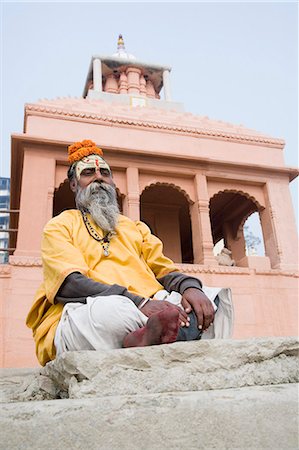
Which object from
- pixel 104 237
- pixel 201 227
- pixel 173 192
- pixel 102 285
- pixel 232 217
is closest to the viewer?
pixel 102 285

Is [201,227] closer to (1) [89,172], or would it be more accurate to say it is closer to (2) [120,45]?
(1) [89,172]

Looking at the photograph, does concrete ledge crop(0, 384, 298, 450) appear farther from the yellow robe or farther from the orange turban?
the orange turban

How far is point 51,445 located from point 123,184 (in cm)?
611

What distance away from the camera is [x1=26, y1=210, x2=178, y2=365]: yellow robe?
6.39ft

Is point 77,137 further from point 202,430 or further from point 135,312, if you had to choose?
point 202,430

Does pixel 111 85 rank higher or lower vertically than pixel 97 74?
lower

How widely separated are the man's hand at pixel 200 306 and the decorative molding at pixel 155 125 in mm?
6058

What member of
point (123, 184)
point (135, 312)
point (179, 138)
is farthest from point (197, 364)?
point (179, 138)

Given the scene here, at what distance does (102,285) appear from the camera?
1.88m

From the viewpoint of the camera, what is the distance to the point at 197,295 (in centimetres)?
195

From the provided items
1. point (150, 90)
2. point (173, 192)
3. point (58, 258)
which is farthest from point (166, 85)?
point (58, 258)

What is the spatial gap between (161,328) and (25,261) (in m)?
4.25

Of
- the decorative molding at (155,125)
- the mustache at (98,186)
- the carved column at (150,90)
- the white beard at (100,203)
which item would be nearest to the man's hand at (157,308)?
the white beard at (100,203)

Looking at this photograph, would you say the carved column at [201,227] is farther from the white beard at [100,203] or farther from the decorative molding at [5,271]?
the white beard at [100,203]
